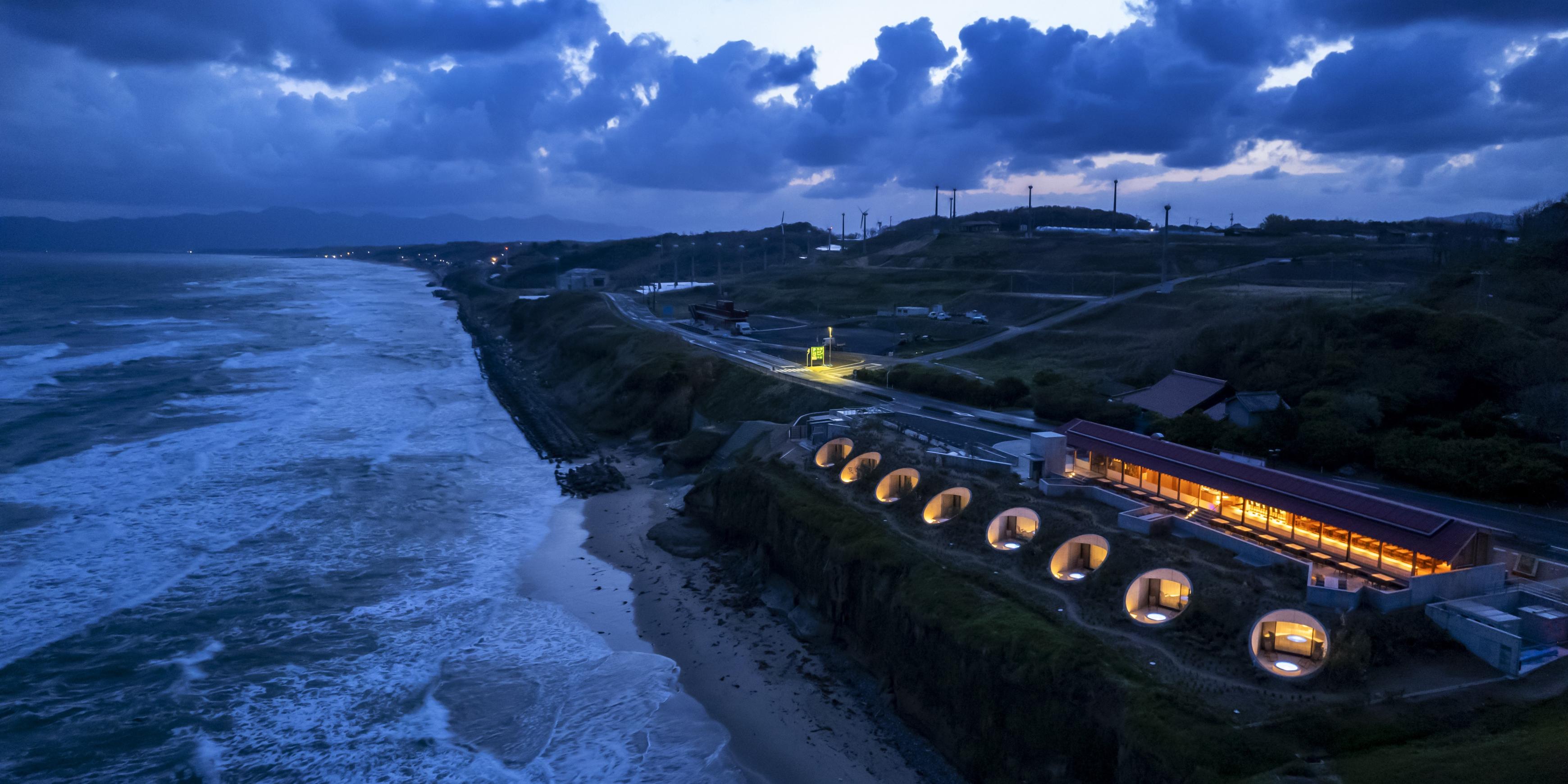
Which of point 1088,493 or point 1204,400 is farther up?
point 1204,400

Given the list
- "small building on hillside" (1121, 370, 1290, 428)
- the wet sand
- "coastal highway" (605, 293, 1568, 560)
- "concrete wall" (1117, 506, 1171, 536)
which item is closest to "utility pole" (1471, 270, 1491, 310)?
"small building on hillside" (1121, 370, 1290, 428)

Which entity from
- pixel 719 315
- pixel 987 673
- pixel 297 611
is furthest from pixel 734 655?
pixel 719 315

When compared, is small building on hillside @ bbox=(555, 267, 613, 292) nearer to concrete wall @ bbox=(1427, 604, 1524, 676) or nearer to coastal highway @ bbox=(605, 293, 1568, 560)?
coastal highway @ bbox=(605, 293, 1568, 560)

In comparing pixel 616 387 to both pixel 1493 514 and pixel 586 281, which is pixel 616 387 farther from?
pixel 586 281

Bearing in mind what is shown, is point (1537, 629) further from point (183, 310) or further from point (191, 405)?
point (183, 310)

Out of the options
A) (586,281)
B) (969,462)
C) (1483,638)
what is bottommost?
(1483,638)

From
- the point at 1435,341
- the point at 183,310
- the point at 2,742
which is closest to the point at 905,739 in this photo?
the point at 2,742

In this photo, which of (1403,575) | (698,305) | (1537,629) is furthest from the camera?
(698,305)
